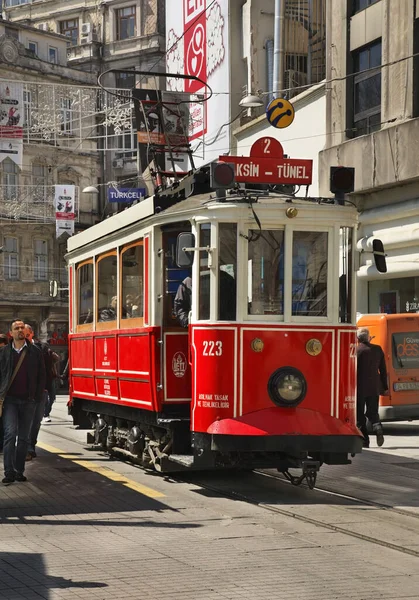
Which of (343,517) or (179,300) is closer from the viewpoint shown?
(343,517)

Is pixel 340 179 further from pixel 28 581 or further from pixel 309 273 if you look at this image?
pixel 28 581

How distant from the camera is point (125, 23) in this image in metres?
58.3

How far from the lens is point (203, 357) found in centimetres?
1074

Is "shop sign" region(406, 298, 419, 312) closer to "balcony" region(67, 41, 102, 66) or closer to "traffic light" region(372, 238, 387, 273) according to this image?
"traffic light" region(372, 238, 387, 273)

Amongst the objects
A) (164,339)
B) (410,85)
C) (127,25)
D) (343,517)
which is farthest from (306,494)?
(127,25)

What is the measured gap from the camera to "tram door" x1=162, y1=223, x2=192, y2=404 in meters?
11.5

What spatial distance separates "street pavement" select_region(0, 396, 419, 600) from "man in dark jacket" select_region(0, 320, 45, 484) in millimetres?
312

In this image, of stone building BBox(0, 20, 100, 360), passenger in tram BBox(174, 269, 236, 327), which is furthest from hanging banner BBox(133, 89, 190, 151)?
stone building BBox(0, 20, 100, 360)

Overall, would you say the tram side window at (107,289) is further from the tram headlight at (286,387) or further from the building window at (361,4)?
the building window at (361,4)

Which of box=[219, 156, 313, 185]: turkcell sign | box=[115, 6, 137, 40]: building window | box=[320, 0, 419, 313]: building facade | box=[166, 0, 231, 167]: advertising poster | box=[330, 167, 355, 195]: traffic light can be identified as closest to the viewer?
box=[219, 156, 313, 185]: turkcell sign

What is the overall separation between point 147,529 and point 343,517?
1.93 metres

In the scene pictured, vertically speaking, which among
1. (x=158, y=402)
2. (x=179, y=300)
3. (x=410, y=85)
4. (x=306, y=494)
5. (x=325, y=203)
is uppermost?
(x=410, y=85)

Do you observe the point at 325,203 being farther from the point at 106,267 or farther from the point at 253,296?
the point at 106,267

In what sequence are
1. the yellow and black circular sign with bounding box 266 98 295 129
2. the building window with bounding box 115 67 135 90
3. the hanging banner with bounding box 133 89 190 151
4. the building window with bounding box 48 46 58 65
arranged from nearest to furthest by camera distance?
the hanging banner with bounding box 133 89 190 151 < the yellow and black circular sign with bounding box 266 98 295 129 < the building window with bounding box 115 67 135 90 < the building window with bounding box 48 46 58 65
